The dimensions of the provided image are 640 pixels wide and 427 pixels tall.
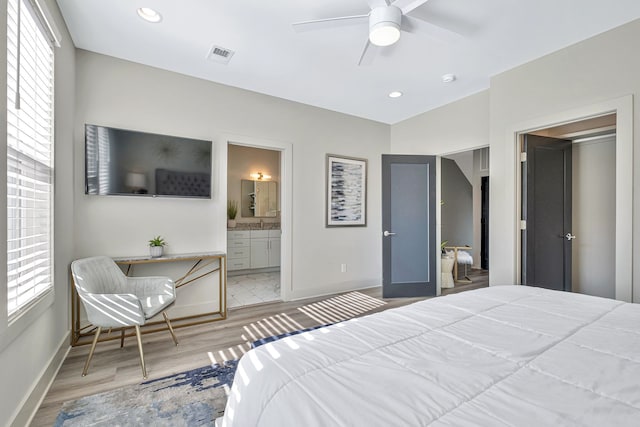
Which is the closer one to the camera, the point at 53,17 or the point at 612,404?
the point at 612,404

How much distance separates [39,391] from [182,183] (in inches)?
76.3

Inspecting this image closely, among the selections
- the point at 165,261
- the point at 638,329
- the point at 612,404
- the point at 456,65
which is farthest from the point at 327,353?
the point at 456,65

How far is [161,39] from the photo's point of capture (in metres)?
2.55

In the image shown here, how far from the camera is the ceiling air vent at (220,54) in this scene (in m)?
2.69

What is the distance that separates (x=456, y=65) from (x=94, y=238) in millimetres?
3939

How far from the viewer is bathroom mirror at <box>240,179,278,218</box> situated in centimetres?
608

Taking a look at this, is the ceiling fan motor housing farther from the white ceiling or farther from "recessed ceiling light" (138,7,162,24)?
"recessed ceiling light" (138,7,162,24)

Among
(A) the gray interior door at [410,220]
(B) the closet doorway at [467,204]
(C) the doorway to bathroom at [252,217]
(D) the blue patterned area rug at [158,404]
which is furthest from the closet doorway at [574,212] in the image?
(C) the doorway to bathroom at [252,217]

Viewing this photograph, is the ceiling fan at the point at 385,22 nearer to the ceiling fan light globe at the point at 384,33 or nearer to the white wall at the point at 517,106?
the ceiling fan light globe at the point at 384,33

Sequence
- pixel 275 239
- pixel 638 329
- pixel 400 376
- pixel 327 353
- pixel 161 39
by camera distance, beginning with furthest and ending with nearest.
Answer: pixel 275 239
pixel 161 39
pixel 638 329
pixel 327 353
pixel 400 376

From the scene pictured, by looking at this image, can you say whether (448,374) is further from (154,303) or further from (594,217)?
(594,217)

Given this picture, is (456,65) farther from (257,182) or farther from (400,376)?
(257,182)

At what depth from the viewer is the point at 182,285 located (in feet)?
10.4

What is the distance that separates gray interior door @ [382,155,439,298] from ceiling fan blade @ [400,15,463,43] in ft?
6.70
